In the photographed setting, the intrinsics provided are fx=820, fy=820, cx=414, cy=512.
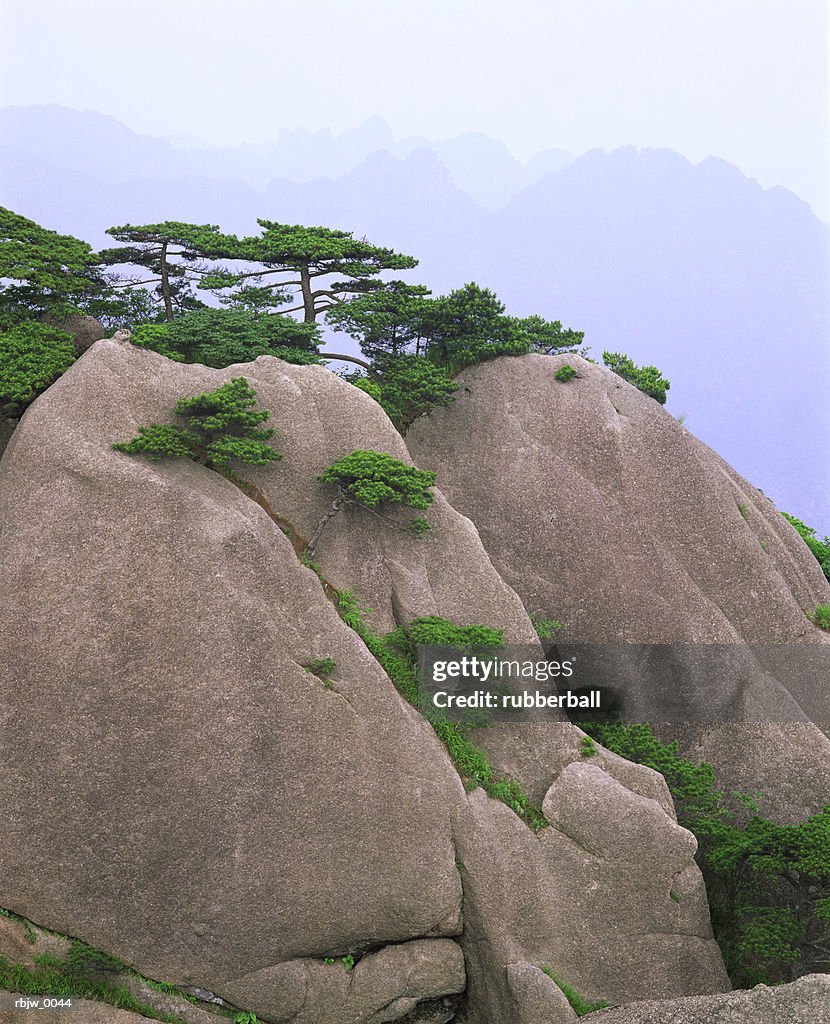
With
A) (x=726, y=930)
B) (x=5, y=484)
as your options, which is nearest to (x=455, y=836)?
(x=726, y=930)

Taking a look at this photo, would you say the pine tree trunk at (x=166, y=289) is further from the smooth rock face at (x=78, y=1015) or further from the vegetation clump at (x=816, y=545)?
the vegetation clump at (x=816, y=545)

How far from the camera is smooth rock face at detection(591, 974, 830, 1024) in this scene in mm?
10852

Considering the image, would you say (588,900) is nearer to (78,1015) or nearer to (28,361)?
(78,1015)

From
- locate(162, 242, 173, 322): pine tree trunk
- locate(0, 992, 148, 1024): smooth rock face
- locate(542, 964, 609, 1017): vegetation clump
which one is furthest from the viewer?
locate(162, 242, 173, 322): pine tree trunk

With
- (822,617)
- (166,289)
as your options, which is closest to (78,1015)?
(166,289)

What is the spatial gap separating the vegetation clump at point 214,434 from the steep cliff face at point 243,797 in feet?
1.31

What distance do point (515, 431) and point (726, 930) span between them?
1271cm

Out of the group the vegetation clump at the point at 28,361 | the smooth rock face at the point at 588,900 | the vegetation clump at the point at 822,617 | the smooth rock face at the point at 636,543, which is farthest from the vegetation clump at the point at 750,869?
the vegetation clump at the point at 28,361

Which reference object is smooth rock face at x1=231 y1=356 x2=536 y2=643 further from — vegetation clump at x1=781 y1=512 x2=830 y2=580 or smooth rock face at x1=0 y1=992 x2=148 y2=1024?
vegetation clump at x1=781 y1=512 x2=830 y2=580

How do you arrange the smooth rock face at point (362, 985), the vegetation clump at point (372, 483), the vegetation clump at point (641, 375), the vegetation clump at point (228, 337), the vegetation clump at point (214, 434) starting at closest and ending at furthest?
the smooth rock face at point (362, 985), the vegetation clump at point (214, 434), the vegetation clump at point (372, 483), the vegetation clump at point (228, 337), the vegetation clump at point (641, 375)

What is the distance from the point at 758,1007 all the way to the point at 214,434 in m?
13.0

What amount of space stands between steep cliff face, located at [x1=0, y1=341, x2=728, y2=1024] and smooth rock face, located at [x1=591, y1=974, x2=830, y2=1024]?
124 inches

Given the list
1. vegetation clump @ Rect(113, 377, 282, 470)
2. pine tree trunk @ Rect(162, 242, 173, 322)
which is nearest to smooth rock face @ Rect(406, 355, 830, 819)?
vegetation clump @ Rect(113, 377, 282, 470)

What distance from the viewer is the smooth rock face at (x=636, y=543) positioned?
2056 centimetres
